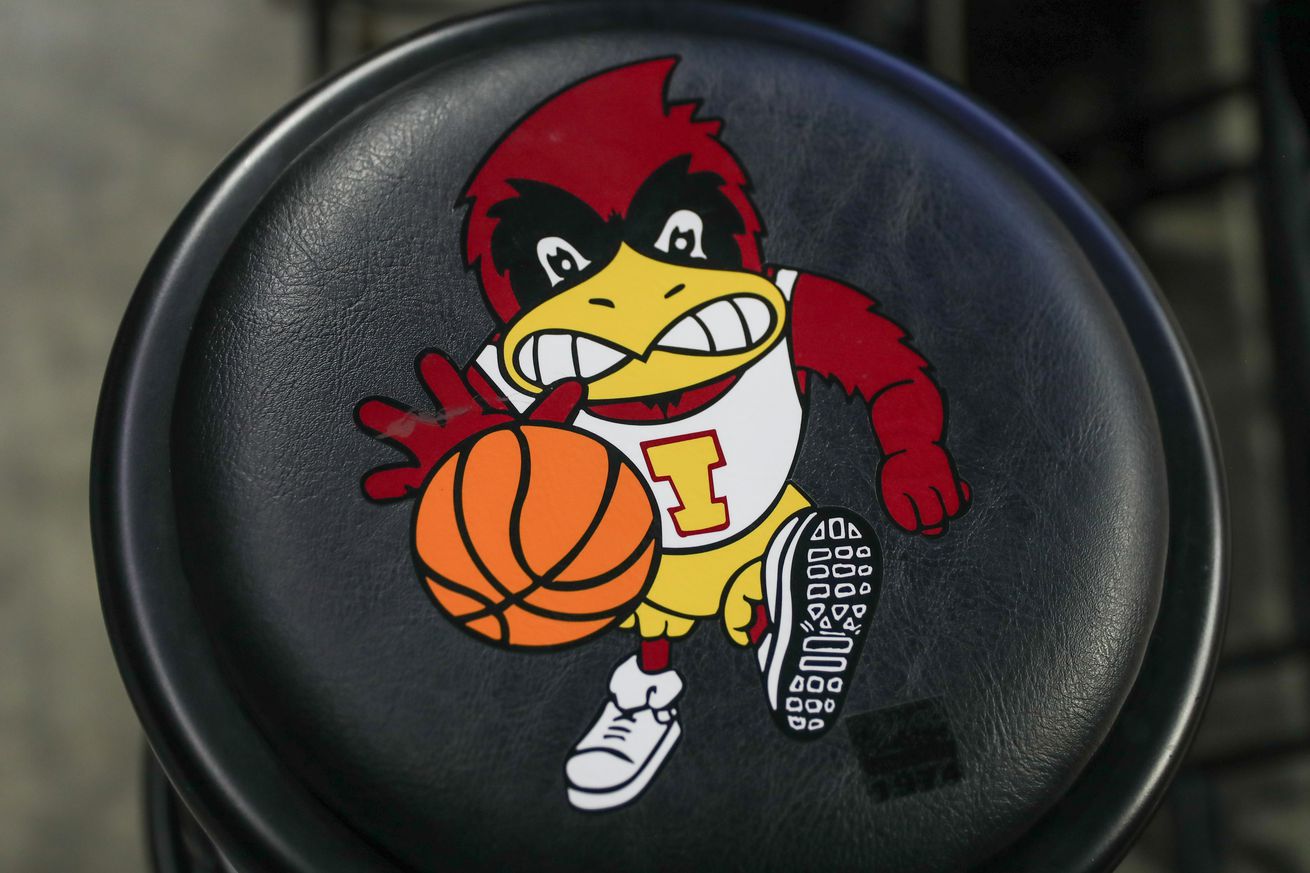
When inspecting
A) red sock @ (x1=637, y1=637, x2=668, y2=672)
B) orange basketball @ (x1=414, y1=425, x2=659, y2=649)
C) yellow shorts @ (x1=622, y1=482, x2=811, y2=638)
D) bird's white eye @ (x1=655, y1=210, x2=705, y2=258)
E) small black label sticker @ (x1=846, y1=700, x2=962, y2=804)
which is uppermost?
bird's white eye @ (x1=655, y1=210, x2=705, y2=258)

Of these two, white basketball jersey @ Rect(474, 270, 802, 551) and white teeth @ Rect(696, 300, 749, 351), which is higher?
white teeth @ Rect(696, 300, 749, 351)

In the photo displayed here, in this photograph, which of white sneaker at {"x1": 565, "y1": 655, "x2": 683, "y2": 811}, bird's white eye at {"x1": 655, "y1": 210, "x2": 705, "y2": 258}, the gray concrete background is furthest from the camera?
the gray concrete background

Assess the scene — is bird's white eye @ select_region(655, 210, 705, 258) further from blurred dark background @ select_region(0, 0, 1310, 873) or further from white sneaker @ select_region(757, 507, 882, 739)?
blurred dark background @ select_region(0, 0, 1310, 873)

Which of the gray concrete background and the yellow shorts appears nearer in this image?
the yellow shorts

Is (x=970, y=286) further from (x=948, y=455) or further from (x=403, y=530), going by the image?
(x=403, y=530)

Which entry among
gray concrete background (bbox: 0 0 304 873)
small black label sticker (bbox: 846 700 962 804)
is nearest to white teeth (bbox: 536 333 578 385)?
small black label sticker (bbox: 846 700 962 804)

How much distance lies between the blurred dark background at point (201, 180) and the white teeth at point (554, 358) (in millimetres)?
745

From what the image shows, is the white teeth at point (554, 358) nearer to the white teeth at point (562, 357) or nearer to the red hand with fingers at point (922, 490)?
the white teeth at point (562, 357)

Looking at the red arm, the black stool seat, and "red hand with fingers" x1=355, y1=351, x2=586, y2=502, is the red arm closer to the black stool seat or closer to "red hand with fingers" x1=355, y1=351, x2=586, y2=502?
the black stool seat

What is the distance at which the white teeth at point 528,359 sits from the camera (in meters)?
0.52

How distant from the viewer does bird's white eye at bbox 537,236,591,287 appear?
21.5 inches

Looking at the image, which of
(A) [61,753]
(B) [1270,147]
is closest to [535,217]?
(B) [1270,147]

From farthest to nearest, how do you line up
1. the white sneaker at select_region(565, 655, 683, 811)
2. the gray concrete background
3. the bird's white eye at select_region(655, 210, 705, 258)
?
the gray concrete background
the bird's white eye at select_region(655, 210, 705, 258)
the white sneaker at select_region(565, 655, 683, 811)

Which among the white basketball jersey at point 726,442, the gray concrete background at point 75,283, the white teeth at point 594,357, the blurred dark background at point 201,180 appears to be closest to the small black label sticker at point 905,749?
the white basketball jersey at point 726,442
